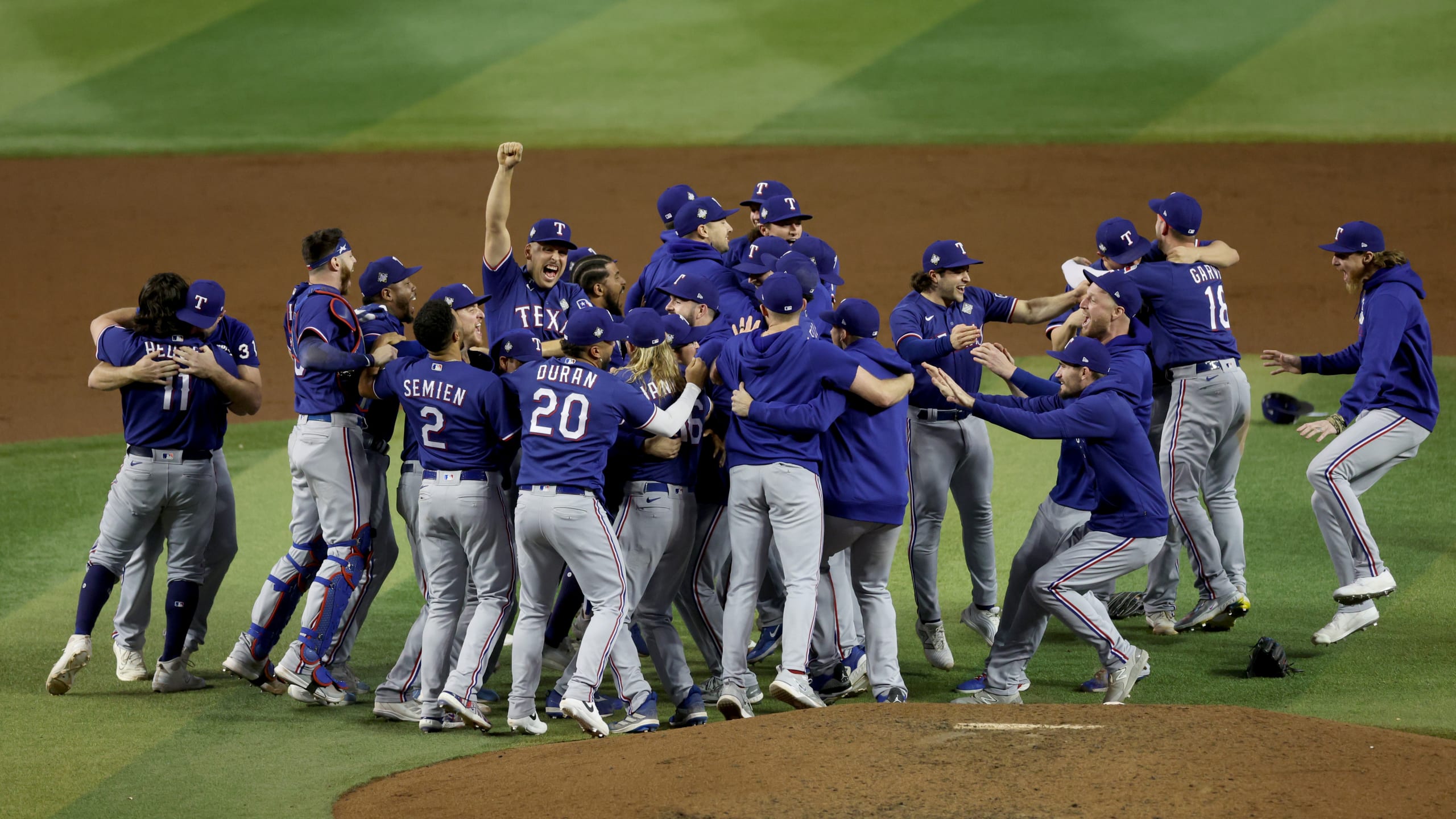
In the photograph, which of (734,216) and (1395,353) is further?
(734,216)

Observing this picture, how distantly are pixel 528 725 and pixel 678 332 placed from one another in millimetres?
1878

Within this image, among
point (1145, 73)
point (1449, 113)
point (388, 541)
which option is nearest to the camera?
point (388, 541)

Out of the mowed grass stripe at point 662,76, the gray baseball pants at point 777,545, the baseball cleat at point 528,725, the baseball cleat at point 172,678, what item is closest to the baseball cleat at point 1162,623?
the gray baseball pants at point 777,545

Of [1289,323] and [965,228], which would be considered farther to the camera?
[965,228]

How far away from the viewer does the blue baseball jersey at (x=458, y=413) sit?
20.6ft

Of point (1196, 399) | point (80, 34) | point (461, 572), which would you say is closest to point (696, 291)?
point (461, 572)

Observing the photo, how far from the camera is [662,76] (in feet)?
75.8

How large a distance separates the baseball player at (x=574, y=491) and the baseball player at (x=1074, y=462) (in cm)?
175

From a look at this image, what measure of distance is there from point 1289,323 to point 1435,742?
1165cm

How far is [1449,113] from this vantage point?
20500mm

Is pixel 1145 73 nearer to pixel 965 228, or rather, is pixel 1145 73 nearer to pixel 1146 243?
pixel 965 228

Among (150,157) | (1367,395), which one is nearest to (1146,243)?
(1367,395)

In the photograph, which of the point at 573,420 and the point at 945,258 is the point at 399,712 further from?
the point at 945,258

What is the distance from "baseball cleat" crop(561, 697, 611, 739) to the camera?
5895 millimetres
